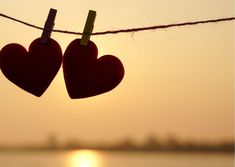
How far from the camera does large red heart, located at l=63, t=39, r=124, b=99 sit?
1.63m

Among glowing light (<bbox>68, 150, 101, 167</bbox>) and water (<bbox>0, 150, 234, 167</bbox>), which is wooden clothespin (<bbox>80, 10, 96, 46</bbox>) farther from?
glowing light (<bbox>68, 150, 101, 167</bbox>)

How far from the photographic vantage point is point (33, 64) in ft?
5.40

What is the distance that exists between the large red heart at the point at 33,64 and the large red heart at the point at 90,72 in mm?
38

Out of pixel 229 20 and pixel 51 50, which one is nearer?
pixel 229 20

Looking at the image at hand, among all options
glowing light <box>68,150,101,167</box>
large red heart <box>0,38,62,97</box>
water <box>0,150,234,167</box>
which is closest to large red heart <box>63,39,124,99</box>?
large red heart <box>0,38,62,97</box>

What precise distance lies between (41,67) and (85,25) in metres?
0.18

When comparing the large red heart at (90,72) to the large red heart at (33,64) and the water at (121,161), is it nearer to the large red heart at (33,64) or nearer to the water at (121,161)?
the large red heart at (33,64)

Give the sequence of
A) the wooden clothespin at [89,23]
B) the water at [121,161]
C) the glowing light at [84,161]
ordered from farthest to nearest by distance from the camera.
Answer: the glowing light at [84,161]
the water at [121,161]
the wooden clothespin at [89,23]

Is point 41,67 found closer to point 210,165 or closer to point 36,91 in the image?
point 36,91

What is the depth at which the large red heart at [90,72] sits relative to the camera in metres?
1.63

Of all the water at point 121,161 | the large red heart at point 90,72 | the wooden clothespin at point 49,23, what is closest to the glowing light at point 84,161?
the water at point 121,161

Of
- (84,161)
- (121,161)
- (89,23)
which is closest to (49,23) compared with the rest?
(89,23)

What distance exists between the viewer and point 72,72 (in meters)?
1.64

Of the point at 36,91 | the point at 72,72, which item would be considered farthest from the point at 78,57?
the point at 36,91
